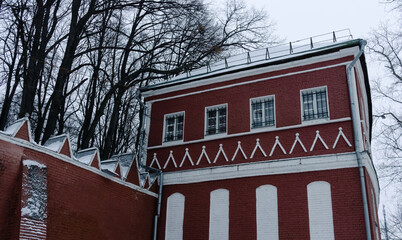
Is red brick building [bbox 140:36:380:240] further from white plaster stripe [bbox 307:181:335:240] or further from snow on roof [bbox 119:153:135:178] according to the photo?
snow on roof [bbox 119:153:135:178]

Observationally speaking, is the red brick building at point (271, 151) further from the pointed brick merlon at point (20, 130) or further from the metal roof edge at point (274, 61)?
the pointed brick merlon at point (20, 130)

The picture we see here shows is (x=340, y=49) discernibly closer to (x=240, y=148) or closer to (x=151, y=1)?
(x=240, y=148)

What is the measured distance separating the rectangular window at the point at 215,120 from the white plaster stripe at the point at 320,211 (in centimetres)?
425

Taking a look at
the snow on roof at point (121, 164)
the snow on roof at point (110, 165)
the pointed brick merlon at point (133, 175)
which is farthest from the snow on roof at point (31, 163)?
the pointed brick merlon at point (133, 175)

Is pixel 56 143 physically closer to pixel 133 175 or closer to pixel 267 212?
pixel 133 175

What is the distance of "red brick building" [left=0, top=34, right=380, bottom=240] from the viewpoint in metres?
11.6

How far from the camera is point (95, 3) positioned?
1780 cm

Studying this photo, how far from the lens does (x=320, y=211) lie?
13.3 m

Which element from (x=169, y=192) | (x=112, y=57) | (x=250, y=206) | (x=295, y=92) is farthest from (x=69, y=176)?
(x=112, y=57)

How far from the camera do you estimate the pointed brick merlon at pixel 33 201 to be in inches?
404

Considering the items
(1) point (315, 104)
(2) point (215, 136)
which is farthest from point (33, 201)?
(1) point (315, 104)

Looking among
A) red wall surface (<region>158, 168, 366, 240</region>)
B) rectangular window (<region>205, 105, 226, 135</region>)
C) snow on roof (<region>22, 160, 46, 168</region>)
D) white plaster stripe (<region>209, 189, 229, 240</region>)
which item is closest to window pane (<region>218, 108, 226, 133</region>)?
rectangular window (<region>205, 105, 226, 135</region>)

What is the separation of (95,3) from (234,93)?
23.3 feet

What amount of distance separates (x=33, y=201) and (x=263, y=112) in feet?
28.2
